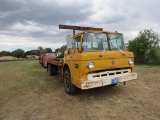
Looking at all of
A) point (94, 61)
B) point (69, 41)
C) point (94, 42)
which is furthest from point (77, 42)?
point (94, 61)

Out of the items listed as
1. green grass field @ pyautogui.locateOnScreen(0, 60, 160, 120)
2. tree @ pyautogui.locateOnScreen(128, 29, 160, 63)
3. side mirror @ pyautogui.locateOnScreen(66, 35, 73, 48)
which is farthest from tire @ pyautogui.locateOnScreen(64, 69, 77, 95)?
tree @ pyautogui.locateOnScreen(128, 29, 160, 63)

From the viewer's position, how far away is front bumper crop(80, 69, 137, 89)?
5.09m

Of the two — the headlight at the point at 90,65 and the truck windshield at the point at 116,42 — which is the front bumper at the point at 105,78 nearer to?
the headlight at the point at 90,65

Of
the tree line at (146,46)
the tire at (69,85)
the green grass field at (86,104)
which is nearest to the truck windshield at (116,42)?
the green grass field at (86,104)

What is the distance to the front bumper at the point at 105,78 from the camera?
5092mm

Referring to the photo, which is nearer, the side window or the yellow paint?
the yellow paint

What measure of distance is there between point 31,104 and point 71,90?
1.53 metres

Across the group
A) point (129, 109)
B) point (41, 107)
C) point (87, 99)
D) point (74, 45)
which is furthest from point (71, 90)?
point (129, 109)

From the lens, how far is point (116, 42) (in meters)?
6.25

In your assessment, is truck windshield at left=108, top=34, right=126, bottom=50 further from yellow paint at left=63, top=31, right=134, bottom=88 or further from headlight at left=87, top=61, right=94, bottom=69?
headlight at left=87, top=61, right=94, bottom=69

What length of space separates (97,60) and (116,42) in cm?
141

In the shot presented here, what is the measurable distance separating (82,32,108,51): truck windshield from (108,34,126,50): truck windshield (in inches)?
10.0

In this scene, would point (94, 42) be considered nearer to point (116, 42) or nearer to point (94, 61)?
point (94, 61)

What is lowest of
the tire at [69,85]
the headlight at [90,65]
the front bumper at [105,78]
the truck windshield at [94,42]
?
the tire at [69,85]
